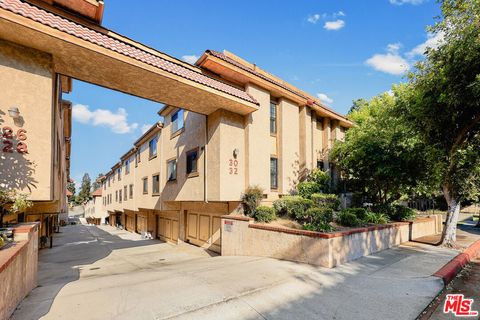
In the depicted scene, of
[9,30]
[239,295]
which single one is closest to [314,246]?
[239,295]

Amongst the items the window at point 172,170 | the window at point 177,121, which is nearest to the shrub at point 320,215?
the window at point 172,170

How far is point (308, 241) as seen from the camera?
8484 millimetres

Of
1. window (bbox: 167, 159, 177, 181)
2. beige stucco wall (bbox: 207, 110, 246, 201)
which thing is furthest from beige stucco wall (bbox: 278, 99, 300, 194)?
window (bbox: 167, 159, 177, 181)

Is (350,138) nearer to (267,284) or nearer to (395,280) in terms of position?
(395,280)

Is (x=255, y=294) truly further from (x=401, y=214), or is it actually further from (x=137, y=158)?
(x=137, y=158)

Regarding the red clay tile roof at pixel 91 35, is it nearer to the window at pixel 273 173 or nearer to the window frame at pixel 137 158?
the window at pixel 273 173

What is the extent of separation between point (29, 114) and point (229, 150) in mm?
7450

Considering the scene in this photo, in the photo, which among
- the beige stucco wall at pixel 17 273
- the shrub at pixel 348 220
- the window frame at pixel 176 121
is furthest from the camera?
the window frame at pixel 176 121

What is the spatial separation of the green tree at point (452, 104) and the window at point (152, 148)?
17.4 metres

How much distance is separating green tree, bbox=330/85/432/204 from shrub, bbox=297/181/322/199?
10.5 feet

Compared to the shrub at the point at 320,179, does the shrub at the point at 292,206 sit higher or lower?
lower

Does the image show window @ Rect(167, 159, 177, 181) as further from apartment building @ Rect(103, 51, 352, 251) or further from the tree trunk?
the tree trunk

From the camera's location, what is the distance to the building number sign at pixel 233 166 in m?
11.8

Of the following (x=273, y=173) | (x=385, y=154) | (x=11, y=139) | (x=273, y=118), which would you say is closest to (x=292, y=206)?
(x=273, y=173)
